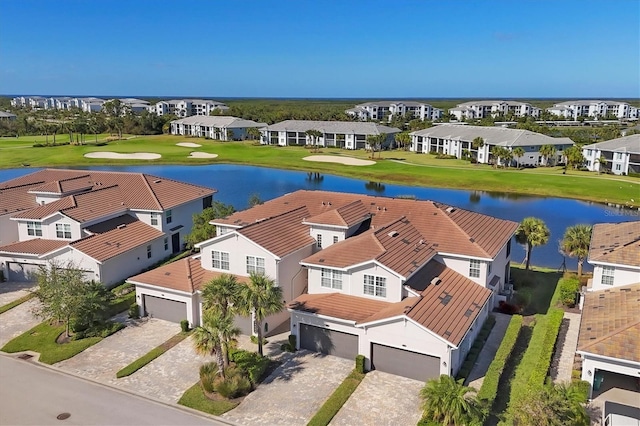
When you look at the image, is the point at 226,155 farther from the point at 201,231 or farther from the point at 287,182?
the point at 201,231

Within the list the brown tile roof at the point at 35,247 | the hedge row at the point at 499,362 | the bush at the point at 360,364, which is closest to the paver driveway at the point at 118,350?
the bush at the point at 360,364

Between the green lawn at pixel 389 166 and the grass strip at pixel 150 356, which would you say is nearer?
the grass strip at pixel 150 356

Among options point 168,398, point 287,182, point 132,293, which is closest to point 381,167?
point 287,182

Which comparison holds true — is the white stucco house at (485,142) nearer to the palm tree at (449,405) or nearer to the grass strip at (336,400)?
the grass strip at (336,400)

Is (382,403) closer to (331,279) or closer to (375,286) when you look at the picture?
(375,286)

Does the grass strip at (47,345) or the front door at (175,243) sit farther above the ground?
the front door at (175,243)

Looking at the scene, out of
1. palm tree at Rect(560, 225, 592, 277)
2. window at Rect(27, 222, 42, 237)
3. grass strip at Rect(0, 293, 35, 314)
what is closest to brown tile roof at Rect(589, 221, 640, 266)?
palm tree at Rect(560, 225, 592, 277)

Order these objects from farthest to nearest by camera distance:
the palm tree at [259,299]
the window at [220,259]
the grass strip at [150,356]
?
the window at [220,259] → the grass strip at [150,356] → the palm tree at [259,299]
